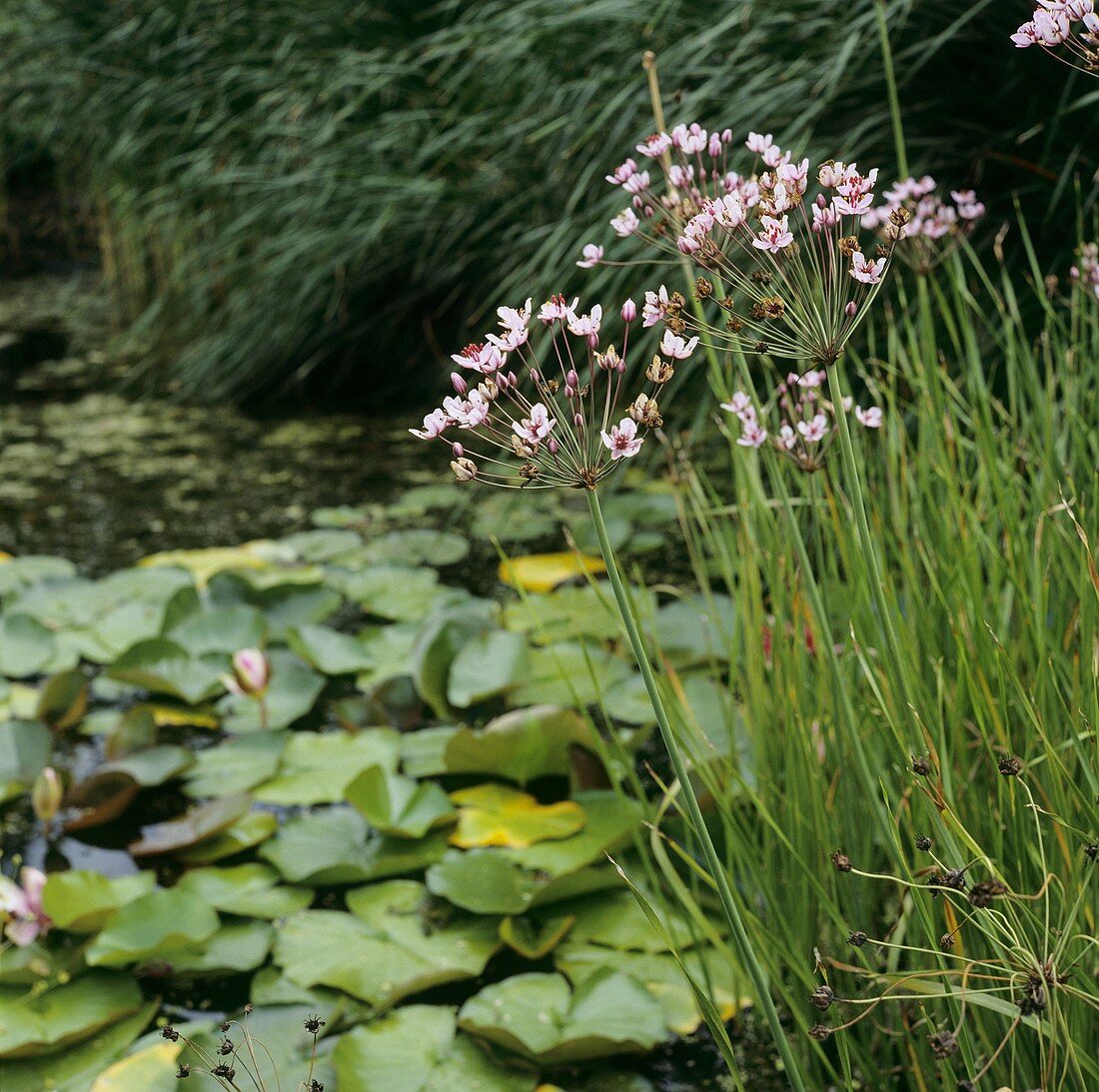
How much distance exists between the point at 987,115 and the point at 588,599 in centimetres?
125

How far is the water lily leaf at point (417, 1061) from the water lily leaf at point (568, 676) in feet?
2.24

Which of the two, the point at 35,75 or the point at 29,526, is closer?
the point at 29,526

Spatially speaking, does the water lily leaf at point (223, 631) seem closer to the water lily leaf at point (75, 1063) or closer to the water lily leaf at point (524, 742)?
the water lily leaf at point (524, 742)

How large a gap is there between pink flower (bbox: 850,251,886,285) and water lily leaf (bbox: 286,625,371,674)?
143 cm

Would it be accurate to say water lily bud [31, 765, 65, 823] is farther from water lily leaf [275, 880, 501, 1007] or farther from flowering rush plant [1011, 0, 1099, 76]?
flowering rush plant [1011, 0, 1099, 76]

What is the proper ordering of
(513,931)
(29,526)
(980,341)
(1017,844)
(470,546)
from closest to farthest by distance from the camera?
(1017,844) < (513,931) < (980,341) < (470,546) < (29,526)

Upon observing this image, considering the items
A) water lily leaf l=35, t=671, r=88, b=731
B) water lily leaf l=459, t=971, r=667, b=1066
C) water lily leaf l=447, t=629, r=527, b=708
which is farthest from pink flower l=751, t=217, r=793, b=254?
water lily leaf l=35, t=671, r=88, b=731

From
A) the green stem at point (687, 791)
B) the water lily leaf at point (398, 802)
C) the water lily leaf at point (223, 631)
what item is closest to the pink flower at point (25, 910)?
the water lily leaf at point (398, 802)

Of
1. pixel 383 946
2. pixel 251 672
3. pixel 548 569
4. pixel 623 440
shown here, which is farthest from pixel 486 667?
pixel 623 440

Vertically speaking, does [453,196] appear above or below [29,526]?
above

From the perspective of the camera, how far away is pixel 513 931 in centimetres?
132

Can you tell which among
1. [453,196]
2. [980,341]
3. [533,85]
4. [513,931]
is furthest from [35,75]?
[513,931]

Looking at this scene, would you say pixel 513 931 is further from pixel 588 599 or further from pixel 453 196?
pixel 453 196

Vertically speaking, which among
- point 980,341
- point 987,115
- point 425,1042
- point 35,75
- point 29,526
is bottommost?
point 425,1042
